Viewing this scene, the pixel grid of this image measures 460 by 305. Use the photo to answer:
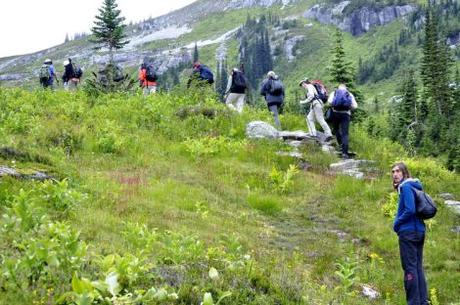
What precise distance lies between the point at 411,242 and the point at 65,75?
75.5ft

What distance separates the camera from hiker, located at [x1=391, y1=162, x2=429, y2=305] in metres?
8.05

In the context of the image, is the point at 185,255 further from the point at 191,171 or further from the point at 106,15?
the point at 106,15

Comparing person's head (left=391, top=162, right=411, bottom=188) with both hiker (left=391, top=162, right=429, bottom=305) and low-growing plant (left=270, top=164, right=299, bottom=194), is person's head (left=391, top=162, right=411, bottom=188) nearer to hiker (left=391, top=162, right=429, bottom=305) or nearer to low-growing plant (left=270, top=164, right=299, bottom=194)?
hiker (left=391, top=162, right=429, bottom=305)

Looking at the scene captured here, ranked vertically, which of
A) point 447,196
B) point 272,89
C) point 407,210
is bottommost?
point 447,196

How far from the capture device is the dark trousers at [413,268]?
8.05 m

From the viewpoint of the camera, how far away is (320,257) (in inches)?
387

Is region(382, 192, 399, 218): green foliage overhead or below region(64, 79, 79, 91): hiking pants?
below

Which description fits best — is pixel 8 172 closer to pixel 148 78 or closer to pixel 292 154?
pixel 292 154

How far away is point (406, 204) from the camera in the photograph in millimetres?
8070

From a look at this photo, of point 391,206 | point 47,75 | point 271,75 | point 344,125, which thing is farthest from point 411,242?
point 47,75

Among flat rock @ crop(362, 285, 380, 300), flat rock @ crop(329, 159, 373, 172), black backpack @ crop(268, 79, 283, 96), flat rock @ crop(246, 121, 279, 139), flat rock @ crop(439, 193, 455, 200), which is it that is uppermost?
black backpack @ crop(268, 79, 283, 96)

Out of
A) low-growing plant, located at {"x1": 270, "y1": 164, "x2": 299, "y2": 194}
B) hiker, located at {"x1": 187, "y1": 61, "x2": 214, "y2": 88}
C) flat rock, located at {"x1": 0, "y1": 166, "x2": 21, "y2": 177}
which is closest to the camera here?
flat rock, located at {"x1": 0, "y1": 166, "x2": 21, "y2": 177}

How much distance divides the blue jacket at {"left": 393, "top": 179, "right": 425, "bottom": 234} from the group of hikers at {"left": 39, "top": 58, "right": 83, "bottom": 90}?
73.0ft

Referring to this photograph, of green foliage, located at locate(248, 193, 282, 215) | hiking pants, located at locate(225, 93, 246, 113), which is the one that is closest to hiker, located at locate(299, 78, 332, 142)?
hiking pants, located at locate(225, 93, 246, 113)
